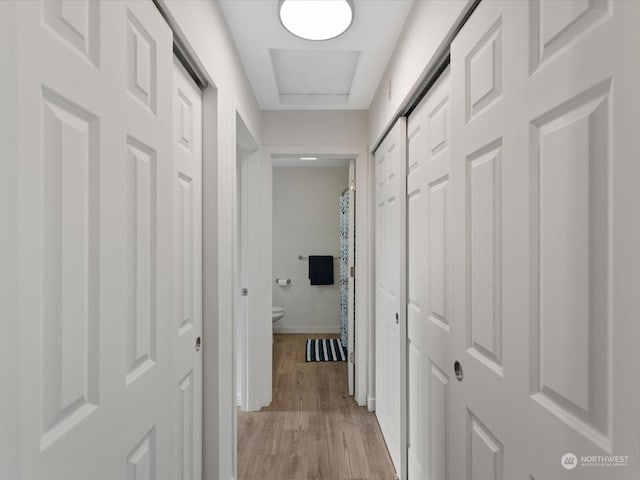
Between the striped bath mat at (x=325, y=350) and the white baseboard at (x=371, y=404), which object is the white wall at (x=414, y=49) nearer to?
the white baseboard at (x=371, y=404)

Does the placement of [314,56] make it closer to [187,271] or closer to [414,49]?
[414,49]

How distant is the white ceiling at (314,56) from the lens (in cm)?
167

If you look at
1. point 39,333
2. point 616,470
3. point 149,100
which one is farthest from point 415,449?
point 149,100

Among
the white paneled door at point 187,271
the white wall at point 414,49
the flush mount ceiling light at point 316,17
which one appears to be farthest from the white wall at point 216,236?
the white wall at point 414,49

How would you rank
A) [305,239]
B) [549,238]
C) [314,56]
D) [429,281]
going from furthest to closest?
[305,239]
[314,56]
[429,281]
[549,238]

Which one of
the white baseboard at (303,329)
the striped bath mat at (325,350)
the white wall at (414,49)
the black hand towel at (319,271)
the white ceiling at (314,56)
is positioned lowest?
the striped bath mat at (325,350)

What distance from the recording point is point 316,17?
1.64 meters

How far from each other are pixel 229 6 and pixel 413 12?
32.6 inches

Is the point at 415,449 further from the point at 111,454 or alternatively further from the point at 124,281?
the point at 124,281

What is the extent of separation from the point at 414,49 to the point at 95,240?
58.9 inches

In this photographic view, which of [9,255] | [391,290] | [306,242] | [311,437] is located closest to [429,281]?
[391,290]

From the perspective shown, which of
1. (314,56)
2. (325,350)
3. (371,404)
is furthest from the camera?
(325,350)

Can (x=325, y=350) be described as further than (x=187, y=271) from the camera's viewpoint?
Yes

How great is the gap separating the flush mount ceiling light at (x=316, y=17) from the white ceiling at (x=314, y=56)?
68mm
